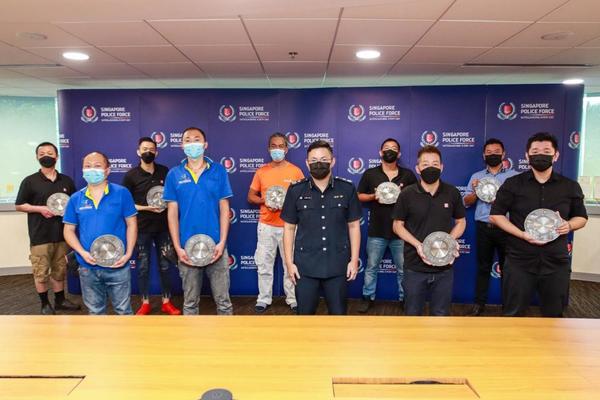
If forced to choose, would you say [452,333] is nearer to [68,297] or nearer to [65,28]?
[65,28]

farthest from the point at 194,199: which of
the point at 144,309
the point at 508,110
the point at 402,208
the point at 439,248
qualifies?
the point at 508,110

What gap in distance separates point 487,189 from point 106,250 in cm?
373

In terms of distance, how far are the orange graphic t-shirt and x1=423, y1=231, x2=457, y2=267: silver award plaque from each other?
6.65 ft

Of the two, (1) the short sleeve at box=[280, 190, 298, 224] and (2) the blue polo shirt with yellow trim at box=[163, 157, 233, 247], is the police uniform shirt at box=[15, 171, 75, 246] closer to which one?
(2) the blue polo shirt with yellow trim at box=[163, 157, 233, 247]

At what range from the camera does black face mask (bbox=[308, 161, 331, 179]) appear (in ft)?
9.46

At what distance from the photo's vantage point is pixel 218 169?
11.2ft

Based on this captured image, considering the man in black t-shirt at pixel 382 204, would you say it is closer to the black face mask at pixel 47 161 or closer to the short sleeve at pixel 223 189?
the short sleeve at pixel 223 189

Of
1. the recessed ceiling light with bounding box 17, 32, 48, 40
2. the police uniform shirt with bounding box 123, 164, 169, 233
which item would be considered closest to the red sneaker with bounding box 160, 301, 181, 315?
the police uniform shirt with bounding box 123, 164, 169, 233

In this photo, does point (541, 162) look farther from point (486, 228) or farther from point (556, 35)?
point (486, 228)

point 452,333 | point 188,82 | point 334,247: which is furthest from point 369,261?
point 188,82

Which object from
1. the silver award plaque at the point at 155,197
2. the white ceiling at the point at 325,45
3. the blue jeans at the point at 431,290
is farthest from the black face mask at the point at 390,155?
the silver award plaque at the point at 155,197

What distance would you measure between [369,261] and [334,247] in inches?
80.2

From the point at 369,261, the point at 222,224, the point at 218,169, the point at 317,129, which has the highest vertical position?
the point at 317,129

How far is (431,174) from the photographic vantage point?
3.04 meters
